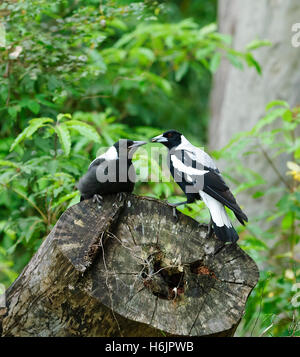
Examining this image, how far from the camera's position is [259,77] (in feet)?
20.7

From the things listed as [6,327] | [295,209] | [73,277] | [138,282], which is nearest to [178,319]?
[138,282]

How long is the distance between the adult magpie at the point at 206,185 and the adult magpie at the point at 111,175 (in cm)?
31

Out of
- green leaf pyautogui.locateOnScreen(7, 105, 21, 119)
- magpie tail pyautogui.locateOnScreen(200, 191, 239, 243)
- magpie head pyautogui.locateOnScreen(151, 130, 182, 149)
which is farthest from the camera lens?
green leaf pyautogui.locateOnScreen(7, 105, 21, 119)

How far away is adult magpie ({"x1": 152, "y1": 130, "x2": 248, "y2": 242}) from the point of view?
272cm

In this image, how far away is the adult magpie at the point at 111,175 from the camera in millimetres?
2830

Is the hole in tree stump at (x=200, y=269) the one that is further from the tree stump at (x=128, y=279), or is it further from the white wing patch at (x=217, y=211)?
the white wing patch at (x=217, y=211)

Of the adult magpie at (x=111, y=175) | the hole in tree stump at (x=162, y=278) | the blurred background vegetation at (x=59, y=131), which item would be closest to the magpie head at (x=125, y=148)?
the adult magpie at (x=111, y=175)

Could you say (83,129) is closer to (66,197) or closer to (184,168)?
(66,197)

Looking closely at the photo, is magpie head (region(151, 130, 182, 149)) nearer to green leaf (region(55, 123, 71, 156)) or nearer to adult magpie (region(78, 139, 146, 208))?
adult magpie (region(78, 139, 146, 208))

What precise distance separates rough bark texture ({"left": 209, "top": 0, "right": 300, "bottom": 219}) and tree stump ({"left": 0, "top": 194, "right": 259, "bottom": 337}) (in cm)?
356

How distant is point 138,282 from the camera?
2.51m

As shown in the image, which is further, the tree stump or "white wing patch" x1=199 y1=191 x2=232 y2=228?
"white wing patch" x1=199 y1=191 x2=232 y2=228

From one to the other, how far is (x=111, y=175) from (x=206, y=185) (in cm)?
60

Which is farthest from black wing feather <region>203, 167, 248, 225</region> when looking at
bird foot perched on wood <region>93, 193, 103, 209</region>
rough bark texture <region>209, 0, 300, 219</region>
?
rough bark texture <region>209, 0, 300, 219</region>
